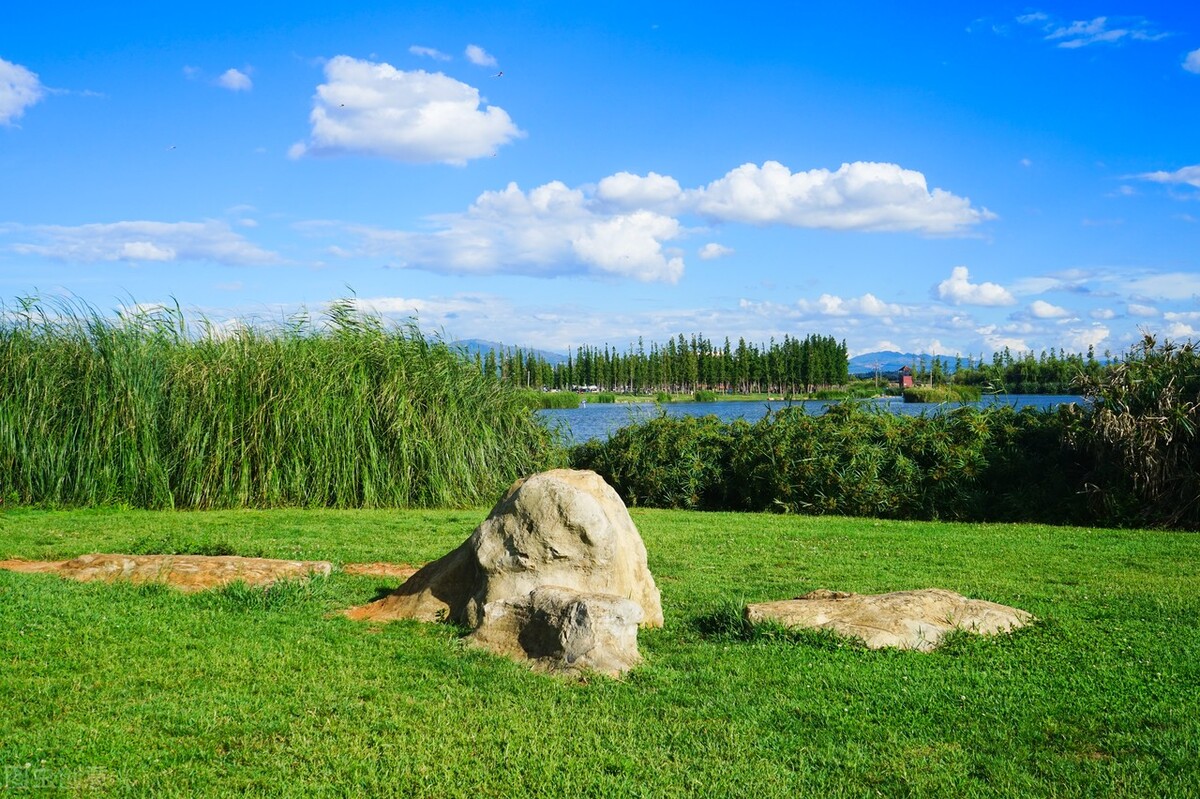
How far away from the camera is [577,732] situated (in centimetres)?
456

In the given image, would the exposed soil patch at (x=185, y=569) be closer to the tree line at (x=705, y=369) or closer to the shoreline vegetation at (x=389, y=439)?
the shoreline vegetation at (x=389, y=439)

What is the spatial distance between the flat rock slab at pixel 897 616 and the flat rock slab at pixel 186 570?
3.78 m

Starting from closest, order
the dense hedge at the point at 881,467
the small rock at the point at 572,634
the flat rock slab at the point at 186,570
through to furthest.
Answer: the small rock at the point at 572,634
the flat rock slab at the point at 186,570
the dense hedge at the point at 881,467

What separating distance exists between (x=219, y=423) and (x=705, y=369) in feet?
234

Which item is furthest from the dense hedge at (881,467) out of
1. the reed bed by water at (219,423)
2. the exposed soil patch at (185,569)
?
the exposed soil patch at (185,569)

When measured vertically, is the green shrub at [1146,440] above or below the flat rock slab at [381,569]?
above

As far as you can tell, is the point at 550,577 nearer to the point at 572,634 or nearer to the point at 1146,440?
the point at 572,634

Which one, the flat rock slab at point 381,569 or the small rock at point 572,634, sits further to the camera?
the flat rock slab at point 381,569

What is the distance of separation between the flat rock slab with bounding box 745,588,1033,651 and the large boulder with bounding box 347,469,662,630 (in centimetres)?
94

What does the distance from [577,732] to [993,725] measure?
211 centimetres

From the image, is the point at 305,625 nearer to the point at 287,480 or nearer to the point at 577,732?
the point at 577,732

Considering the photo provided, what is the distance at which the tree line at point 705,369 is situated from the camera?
7762 cm

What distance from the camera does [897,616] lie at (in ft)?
20.2

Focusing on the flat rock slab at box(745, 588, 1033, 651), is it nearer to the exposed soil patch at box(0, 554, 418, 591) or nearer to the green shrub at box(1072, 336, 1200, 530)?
the exposed soil patch at box(0, 554, 418, 591)
